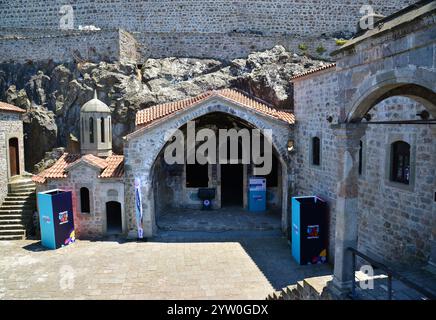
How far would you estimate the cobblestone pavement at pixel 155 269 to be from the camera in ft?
31.6

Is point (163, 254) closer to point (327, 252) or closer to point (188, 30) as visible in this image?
point (327, 252)

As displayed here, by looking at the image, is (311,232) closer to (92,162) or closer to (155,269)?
(155,269)

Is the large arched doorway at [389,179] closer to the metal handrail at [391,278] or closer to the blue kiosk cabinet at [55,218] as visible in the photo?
the metal handrail at [391,278]

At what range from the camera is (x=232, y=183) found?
795 inches

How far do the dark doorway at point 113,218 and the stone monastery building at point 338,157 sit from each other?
99 mm

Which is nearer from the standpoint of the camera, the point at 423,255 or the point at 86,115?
the point at 423,255

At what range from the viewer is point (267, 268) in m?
11.2

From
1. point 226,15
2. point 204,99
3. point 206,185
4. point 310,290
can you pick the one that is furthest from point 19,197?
point 226,15

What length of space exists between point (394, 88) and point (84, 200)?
1220 cm

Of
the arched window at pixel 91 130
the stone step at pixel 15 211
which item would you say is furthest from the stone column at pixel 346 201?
the stone step at pixel 15 211

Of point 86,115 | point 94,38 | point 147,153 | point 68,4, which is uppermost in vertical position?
point 68,4

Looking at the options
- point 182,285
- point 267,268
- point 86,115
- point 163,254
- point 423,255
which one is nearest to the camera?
point 423,255

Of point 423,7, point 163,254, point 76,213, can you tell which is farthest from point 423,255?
point 76,213

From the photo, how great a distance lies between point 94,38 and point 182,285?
17.5 metres
